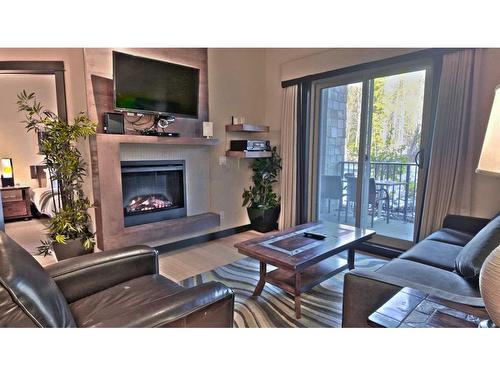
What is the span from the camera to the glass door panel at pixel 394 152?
2.98 m

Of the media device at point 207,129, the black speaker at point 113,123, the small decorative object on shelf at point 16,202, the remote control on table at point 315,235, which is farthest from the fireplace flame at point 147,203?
the small decorative object on shelf at point 16,202

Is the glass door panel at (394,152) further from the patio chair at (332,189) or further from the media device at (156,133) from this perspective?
the media device at (156,133)

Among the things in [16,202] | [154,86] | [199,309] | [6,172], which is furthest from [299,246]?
[6,172]

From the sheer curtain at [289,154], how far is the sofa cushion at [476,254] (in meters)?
2.44

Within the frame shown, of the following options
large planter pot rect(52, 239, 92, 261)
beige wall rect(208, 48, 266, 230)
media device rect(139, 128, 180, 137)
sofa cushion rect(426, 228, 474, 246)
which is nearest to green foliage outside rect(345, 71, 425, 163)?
sofa cushion rect(426, 228, 474, 246)

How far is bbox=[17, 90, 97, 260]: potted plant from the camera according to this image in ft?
8.57

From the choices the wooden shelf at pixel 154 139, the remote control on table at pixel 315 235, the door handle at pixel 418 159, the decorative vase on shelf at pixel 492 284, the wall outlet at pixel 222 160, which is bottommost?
the remote control on table at pixel 315 235

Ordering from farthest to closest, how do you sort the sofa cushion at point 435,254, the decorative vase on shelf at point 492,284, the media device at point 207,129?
the media device at point 207,129
the sofa cushion at point 435,254
the decorative vase on shelf at point 492,284

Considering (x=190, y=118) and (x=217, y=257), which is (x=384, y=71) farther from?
(x=217, y=257)

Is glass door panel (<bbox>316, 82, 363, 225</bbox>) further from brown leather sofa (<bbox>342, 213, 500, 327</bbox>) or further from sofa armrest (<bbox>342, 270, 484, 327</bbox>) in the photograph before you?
sofa armrest (<bbox>342, 270, 484, 327</bbox>)

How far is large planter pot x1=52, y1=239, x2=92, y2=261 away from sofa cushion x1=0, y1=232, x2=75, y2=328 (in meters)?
1.87

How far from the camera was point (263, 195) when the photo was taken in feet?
13.5
